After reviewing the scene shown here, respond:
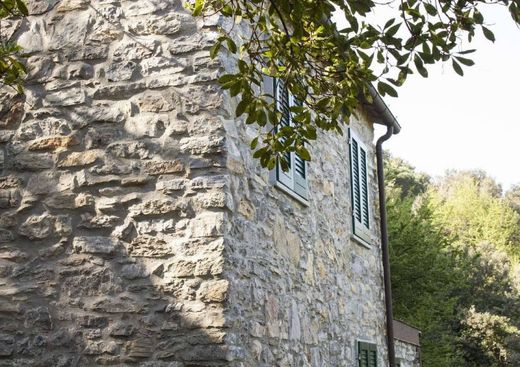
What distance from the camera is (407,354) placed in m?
11.0

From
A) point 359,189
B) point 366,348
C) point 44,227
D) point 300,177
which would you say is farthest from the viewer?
point 359,189

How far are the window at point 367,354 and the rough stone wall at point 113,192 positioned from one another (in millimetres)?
3748

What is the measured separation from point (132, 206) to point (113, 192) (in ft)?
0.61

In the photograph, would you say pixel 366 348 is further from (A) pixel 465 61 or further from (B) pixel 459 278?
(B) pixel 459 278

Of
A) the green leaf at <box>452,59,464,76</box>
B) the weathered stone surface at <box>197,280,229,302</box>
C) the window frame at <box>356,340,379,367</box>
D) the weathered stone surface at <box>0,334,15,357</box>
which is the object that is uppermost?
the green leaf at <box>452,59,464,76</box>

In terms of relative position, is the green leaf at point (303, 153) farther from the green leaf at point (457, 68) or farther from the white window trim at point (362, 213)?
the white window trim at point (362, 213)

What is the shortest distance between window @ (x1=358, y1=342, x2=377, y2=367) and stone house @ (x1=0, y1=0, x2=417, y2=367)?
2389mm

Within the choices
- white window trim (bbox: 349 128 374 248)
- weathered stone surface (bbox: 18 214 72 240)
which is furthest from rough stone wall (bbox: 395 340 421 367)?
weathered stone surface (bbox: 18 214 72 240)

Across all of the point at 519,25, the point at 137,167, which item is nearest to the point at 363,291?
the point at 137,167

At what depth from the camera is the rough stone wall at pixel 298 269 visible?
5.15 metres

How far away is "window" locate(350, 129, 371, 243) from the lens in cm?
874

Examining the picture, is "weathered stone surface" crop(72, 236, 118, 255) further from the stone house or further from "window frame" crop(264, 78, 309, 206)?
"window frame" crop(264, 78, 309, 206)

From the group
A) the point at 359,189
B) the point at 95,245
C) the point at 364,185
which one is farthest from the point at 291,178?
the point at 364,185

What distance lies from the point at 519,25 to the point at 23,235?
12.0 ft
